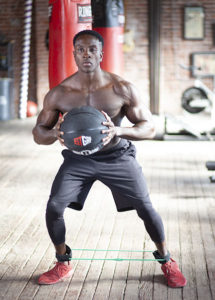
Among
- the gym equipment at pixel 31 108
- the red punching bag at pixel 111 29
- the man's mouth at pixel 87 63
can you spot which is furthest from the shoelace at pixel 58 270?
the gym equipment at pixel 31 108

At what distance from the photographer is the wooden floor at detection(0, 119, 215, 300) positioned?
277 centimetres

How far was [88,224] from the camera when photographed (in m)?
3.92

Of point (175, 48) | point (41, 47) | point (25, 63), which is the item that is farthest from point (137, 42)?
point (25, 63)

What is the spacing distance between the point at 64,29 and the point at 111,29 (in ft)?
10.2

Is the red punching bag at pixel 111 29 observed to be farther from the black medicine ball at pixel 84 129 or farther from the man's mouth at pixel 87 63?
the black medicine ball at pixel 84 129

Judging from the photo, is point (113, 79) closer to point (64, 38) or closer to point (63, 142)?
point (63, 142)

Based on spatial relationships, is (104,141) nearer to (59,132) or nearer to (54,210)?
(59,132)

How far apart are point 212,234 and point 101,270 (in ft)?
3.25

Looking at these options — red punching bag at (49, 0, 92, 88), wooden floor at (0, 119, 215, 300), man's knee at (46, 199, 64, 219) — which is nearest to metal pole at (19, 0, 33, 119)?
wooden floor at (0, 119, 215, 300)

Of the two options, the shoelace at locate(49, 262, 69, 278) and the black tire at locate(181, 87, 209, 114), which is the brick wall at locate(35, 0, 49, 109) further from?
the shoelace at locate(49, 262, 69, 278)

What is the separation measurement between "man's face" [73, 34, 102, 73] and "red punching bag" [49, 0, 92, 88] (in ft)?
3.69

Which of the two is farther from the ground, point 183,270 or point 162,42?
point 162,42

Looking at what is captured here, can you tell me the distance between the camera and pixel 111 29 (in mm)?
6641

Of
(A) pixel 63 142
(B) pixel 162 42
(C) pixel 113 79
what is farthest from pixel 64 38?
(B) pixel 162 42
